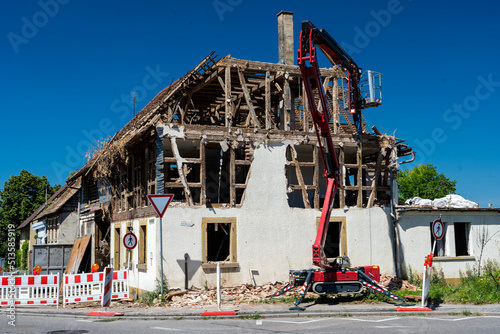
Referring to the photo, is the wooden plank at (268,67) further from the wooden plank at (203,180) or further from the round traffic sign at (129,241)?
the round traffic sign at (129,241)

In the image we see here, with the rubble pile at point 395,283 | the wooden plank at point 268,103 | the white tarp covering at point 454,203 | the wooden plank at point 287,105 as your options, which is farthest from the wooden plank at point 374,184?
the wooden plank at point 268,103

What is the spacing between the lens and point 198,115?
1022 inches

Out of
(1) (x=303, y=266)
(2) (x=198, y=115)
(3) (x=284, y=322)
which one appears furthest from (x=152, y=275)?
(2) (x=198, y=115)

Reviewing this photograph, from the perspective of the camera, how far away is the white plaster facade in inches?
798

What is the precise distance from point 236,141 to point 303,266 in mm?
5027

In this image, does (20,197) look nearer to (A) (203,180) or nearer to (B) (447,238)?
(A) (203,180)

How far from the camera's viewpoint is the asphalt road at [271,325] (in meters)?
10.9

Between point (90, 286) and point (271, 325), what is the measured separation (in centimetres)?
863

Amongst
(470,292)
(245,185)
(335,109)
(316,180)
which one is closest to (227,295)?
(245,185)

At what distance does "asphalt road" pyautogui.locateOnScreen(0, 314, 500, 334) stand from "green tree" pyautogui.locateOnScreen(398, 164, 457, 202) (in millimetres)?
47196

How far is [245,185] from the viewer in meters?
18.5

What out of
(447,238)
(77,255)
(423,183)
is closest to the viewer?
(447,238)

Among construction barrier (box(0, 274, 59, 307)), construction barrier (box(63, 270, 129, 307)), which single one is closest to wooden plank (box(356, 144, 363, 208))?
construction barrier (box(63, 270, 129, 307))

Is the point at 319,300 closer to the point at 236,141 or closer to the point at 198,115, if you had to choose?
the point at 236,141
